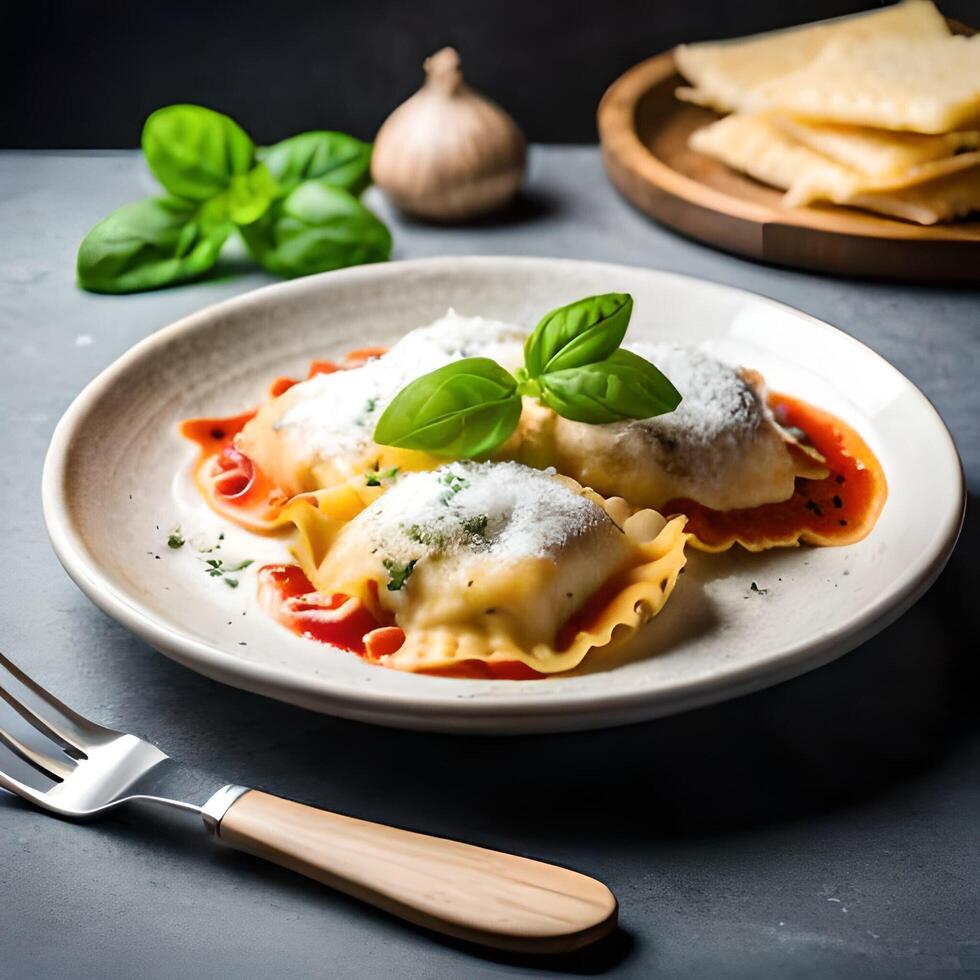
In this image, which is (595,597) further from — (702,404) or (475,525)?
(702,404)

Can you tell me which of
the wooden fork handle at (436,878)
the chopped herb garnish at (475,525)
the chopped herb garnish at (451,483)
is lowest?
the wooden fork handle at (436,878)

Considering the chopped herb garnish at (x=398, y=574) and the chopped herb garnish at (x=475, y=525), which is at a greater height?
the chopped herb garnish at (x=475, y=525)

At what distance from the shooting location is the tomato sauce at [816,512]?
100 inches

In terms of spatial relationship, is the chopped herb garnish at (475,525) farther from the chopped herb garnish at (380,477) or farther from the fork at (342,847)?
the fork at (342,847)

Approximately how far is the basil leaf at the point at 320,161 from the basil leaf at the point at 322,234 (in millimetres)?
190

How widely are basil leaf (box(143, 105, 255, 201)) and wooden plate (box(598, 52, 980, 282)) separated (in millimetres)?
1309

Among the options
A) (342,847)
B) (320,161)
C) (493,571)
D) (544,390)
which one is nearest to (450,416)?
(544,390)

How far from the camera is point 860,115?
400 centimetres

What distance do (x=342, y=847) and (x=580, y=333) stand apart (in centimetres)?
117

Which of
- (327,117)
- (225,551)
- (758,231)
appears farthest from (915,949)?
(327,117)

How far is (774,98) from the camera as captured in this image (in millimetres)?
4320

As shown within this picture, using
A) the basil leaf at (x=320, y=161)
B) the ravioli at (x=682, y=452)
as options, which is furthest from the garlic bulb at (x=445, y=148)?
the ravioli at (x=682, y=452)

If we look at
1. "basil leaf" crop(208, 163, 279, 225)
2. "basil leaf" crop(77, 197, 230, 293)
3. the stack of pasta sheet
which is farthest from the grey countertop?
the stack of pasta sheet

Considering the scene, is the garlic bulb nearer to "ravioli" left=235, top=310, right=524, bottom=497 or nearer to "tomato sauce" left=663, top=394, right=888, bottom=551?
"ravioli" left=235, top=310, right=524, bottom=497
